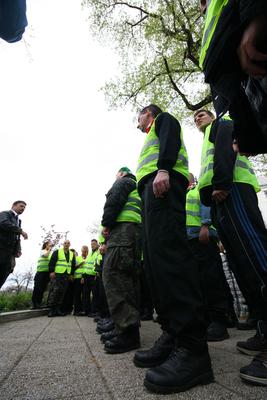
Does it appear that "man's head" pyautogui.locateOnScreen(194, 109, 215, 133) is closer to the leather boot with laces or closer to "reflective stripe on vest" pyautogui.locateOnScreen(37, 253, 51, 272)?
the leather boot with laces

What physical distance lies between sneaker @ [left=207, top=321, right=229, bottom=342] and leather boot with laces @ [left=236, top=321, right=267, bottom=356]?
72 centimetres

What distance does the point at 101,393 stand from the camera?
1.33 metres

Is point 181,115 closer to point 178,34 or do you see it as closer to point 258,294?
point 178,34

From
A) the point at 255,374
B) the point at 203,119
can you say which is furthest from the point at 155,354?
the point at 203,119

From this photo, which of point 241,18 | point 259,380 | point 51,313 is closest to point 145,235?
point 259,380

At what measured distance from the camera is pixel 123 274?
275 cm

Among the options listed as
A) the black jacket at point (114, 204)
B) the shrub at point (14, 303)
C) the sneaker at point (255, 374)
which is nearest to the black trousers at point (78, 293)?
the shrub at point (14, 303)

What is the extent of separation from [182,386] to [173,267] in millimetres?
618

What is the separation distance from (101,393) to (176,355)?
462mm

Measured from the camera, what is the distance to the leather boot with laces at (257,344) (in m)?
1.94

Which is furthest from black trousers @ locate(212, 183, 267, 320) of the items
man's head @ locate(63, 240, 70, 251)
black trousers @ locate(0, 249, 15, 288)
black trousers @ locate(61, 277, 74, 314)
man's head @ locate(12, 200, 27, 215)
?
black trousers @ locate(61, 277, 74, 314)

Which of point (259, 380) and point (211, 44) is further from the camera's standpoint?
point (259, 380)

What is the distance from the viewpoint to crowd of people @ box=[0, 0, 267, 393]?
98 centimetres

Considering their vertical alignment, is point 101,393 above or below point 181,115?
below
